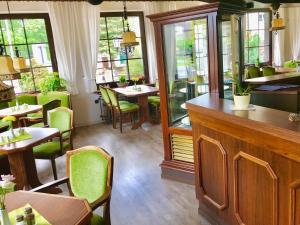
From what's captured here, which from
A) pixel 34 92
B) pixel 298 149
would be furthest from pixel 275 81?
pixel 34 92

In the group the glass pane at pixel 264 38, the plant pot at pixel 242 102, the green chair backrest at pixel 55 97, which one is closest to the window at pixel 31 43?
the green chair backrest at pixel 55 97

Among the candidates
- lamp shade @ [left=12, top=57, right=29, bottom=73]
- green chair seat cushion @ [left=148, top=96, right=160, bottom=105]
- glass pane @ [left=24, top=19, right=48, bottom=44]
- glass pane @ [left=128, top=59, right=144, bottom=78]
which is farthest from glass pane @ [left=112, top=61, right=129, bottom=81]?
lamp shade @ [left=12, top=57, right=29, bottom=73]

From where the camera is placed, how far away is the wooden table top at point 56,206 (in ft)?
5.25

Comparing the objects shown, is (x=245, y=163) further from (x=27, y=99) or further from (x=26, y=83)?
(x=26, y=83)

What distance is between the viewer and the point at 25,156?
3.38 m

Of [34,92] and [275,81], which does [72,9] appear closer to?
[34,92]

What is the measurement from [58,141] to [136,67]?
3784 mm

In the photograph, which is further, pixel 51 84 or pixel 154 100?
pixel 154 100

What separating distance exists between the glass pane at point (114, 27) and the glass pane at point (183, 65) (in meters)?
3.69

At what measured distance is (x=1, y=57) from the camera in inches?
71.6

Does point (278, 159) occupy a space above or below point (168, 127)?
above

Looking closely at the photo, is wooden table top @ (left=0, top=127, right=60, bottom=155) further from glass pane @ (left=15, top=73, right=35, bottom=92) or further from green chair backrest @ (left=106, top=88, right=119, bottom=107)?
glass pane @ (left=15, top=73, right=35, bottom=92)

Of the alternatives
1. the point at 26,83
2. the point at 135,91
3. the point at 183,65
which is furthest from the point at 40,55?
the point at 183,65

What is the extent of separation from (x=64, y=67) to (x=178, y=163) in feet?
12.5
